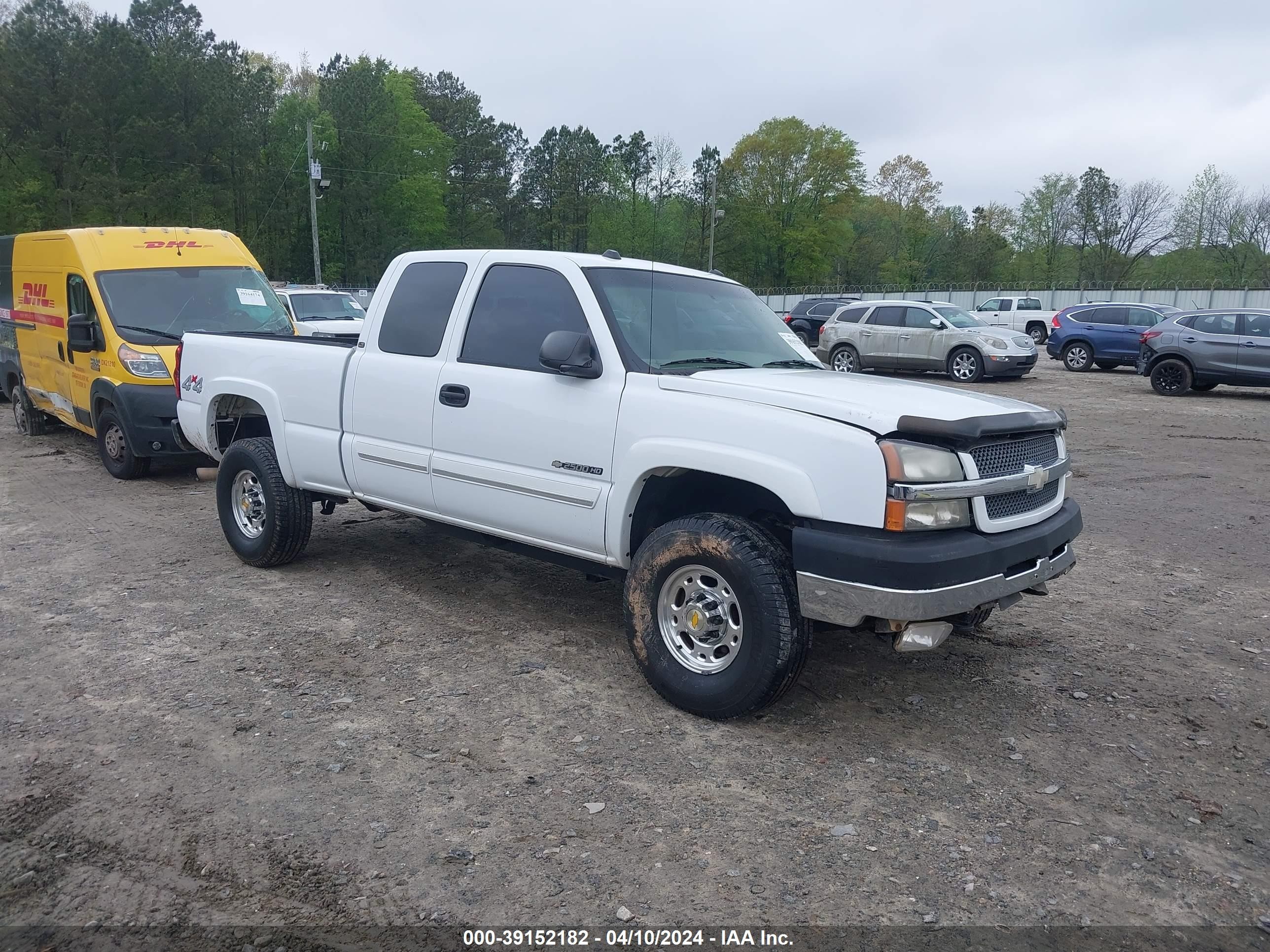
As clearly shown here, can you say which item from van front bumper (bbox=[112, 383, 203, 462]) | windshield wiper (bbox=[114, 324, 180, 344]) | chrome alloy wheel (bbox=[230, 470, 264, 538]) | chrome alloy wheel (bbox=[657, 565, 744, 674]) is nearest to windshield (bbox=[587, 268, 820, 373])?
chrome alloy wheel (bbox=[657, 565, 744, 674])

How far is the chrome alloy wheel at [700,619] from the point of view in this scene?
4125 millimetres

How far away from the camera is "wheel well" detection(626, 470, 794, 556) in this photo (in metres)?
4.33

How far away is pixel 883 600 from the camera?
3.62m

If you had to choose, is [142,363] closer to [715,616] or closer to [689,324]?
[689,324]

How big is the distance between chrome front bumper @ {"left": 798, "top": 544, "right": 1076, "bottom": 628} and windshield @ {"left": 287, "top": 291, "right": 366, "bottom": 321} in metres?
16.4

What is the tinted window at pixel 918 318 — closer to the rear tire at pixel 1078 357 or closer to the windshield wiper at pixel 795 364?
the rear tire at pixel 1078 357

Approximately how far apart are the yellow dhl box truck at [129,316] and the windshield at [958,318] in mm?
15144

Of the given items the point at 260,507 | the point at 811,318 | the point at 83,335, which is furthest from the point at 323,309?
the point at 811,318

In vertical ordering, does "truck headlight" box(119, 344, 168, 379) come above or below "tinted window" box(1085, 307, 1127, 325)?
below

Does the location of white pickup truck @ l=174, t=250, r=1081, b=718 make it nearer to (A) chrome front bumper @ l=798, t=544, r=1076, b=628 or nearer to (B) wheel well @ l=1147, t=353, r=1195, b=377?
(A) chrome front bumper @ l=798, t=544, r=1076, b=628

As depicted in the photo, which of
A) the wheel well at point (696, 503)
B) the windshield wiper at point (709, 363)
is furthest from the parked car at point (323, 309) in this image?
the wheel well at point (696, 503)

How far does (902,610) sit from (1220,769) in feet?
5.09

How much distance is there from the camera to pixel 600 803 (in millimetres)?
3533

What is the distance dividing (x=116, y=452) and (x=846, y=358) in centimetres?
1617
